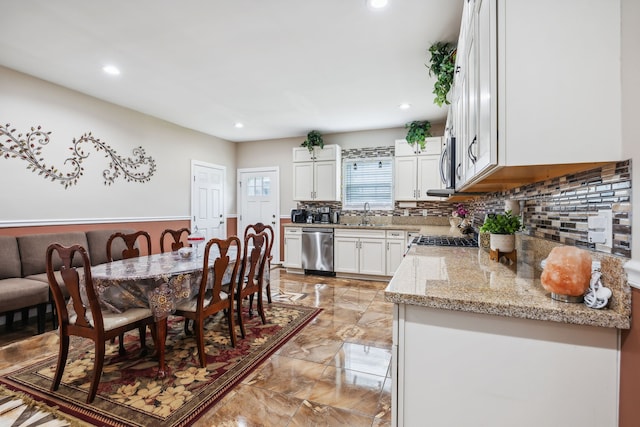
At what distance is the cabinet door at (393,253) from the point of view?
182 inches

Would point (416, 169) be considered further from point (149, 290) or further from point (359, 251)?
point (149, 290)

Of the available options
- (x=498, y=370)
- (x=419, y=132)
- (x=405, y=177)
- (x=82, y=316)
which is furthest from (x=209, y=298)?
(x=419, y=132)

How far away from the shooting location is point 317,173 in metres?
5.43

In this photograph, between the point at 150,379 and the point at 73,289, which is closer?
the point at 73,289

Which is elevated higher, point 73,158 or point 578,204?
point 73,158

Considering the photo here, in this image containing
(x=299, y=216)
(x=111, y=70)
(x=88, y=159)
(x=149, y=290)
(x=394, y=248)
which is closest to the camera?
(x=149, y=290)

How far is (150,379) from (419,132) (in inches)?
178

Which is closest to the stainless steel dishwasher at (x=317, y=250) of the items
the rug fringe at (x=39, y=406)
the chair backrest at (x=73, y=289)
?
the chair backrest at (x=73, y=289)

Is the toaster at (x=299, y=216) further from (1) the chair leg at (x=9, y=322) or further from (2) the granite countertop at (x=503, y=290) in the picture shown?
(2) the granite countertop at (x=503, y=290)

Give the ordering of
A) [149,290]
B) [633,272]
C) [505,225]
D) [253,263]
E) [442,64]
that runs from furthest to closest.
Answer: [253,263]
[442,64]
[149,290]
[505,225]
[633,272]

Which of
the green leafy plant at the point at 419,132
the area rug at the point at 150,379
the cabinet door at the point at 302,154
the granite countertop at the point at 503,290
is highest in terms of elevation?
the green leafy plant at the point at 419,132

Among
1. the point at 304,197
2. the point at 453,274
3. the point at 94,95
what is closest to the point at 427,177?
the point at 304,197

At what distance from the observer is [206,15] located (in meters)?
Answer: 2.24

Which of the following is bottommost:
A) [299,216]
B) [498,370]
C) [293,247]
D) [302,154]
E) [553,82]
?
[293,247]
